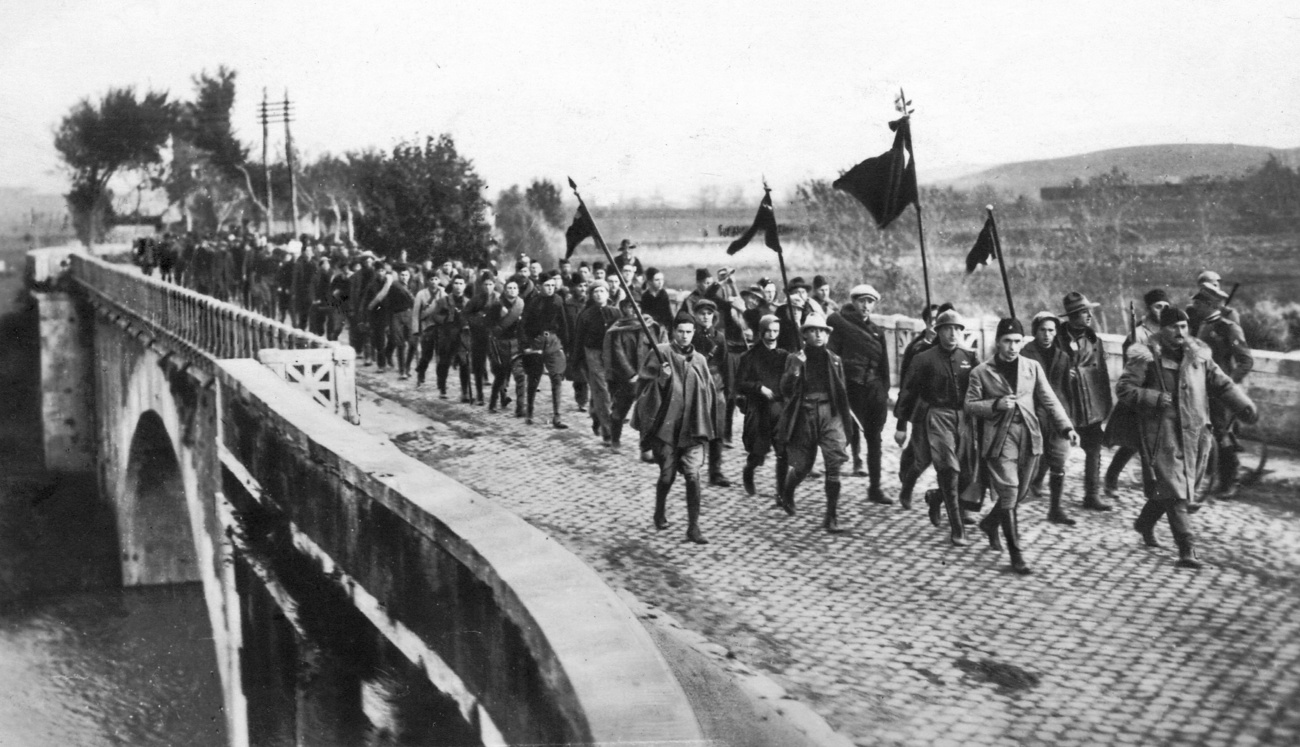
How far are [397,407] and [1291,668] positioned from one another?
10.9 m

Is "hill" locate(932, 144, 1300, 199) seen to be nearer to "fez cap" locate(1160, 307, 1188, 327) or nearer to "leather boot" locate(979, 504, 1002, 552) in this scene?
"fez cap" locate(1160, 307, 1188, 327)

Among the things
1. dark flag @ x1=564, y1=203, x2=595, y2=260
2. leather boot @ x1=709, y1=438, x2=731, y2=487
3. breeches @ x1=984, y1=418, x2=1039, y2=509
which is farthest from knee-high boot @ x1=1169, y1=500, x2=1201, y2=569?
dark flag @ x1=564, y1=203, x2=595, y2=260

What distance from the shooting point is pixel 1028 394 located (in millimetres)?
7965

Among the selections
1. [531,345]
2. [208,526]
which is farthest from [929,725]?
[208,526]

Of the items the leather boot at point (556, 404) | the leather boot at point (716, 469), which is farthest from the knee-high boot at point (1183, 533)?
the leather boot at point (556, 404)

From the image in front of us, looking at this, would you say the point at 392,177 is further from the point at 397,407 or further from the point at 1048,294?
the point at 1048,294

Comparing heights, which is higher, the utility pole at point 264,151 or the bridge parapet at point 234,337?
the utility pole at point 264,151

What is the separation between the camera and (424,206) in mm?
19812

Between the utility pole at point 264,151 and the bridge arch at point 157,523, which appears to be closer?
the utility pole at point 264,151

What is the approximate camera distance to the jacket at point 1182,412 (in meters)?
7.77

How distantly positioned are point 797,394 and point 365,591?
369 centimetres

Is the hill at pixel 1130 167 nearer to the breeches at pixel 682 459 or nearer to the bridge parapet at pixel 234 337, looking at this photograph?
the breeches at pixel 682 459

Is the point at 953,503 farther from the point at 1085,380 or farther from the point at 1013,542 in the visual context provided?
the point at 1085,380

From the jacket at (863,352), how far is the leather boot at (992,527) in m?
1.78
